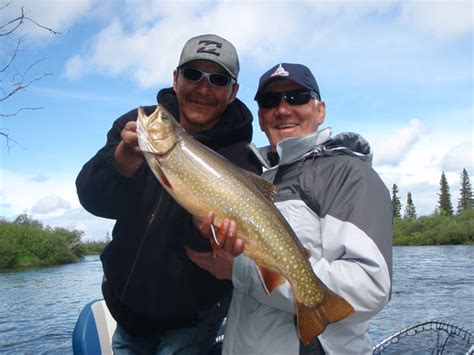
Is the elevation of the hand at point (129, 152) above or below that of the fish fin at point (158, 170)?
above

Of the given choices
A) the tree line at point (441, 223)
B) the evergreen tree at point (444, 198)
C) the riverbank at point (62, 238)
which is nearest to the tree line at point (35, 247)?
the riverbank at point (62, 238)

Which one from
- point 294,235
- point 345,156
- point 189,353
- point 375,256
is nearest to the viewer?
point 375,256

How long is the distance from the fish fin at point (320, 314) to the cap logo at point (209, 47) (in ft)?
6.36

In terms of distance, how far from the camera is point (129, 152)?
3.19m

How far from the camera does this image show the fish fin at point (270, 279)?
2.87 metres

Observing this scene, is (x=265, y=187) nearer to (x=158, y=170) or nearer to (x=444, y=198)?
(x=158, y=170)

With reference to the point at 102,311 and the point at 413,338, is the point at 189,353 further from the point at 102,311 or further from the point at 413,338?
the point at 413,338

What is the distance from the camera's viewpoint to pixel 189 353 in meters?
3.73

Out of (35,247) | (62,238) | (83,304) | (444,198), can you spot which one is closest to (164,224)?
(83,304)


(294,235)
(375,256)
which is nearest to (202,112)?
(294,235)

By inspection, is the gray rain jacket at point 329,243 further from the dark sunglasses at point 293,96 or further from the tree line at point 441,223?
the tree line at point 441,223

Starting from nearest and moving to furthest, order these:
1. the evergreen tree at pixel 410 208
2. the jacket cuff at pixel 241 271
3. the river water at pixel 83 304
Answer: the jacket cuff at pixel 241 271 → the river water at pixel 83 304 → the evergreen tree at pixel 410 208

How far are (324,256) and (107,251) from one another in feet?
5.89

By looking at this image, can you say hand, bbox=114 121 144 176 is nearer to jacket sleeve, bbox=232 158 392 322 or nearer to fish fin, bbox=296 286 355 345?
jacket sleeve, bbox=232 158 392 322
